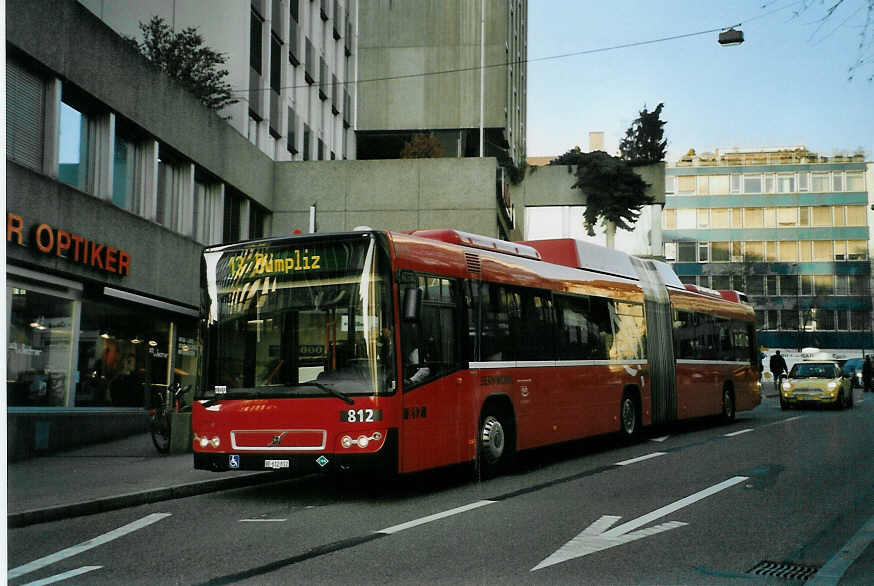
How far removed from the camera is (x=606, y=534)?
809cm

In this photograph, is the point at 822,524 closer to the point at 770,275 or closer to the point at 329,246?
the point at 329,246

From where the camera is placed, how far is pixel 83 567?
7223mm

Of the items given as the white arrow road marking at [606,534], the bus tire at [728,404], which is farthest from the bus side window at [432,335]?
the bus tire at [728,404]

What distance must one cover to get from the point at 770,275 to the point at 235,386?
6896 cm

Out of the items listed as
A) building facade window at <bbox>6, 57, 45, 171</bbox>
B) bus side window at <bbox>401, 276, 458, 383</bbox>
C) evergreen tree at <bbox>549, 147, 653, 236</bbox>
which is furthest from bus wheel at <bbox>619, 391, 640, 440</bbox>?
evergreen tree at <bbox>549, 147, 653, 236</bbox>

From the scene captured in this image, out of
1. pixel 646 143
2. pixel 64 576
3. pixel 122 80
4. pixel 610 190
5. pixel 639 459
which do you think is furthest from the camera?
pixel 646 143

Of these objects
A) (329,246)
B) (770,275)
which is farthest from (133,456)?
(770,275)

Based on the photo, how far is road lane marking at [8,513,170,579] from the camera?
726 centimetres

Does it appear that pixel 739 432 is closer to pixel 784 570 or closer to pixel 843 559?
pixel 843 559

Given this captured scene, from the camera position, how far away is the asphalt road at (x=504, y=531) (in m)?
6.77

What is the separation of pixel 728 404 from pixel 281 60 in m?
15.9

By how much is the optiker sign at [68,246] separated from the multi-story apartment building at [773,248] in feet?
121

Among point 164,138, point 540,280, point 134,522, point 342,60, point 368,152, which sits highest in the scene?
point 342,60

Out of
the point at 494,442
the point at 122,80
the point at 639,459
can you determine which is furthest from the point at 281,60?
the point at 494,442
